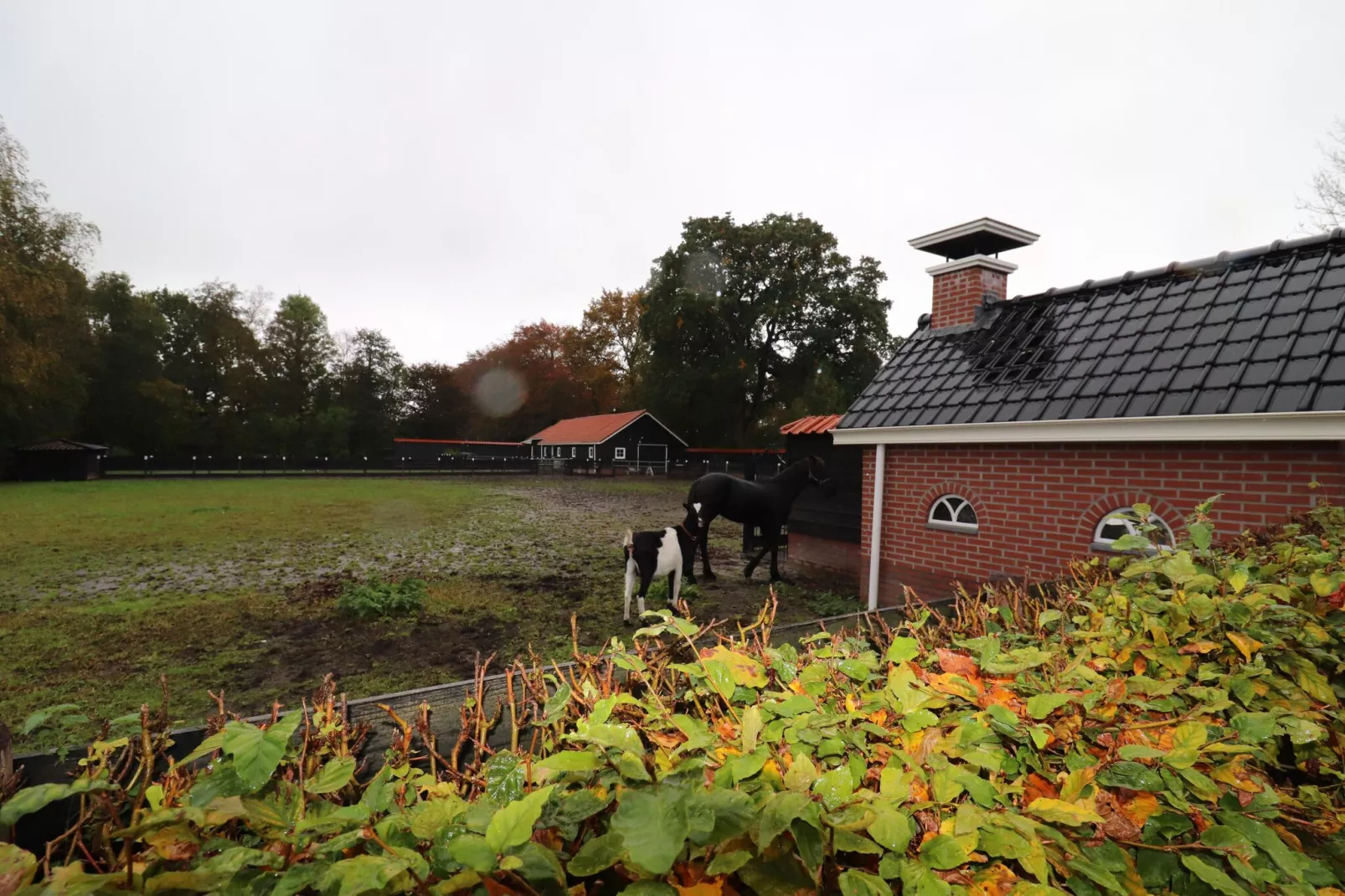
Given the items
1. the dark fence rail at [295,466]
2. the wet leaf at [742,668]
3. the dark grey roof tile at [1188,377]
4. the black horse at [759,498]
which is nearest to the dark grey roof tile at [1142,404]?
the dark grey roof tile at [1188,377]

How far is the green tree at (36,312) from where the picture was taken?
26.1m

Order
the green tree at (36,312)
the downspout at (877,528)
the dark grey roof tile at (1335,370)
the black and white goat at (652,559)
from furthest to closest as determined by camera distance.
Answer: the green tree at (36,312)
the downspout at (877,528)
the black and white goat at (652,559)
the dark grey roof tile at (1335,370)

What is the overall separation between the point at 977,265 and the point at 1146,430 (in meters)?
3.90

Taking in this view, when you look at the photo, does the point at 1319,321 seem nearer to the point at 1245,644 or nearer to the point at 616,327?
the point at 1245,644

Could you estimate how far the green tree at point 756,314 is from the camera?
3822 cm

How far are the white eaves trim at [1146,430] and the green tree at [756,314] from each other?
102ft

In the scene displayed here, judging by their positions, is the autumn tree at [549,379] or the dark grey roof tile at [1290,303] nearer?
the dark grey roof tile at [1290,303]

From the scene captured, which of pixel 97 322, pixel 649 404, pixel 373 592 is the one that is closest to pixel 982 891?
pixel 373 592

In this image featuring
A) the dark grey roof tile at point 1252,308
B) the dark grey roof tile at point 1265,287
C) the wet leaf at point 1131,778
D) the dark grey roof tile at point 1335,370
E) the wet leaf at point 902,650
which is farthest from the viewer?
the dark grey roof tile at point 1265,287

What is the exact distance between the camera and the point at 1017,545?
6449 mm

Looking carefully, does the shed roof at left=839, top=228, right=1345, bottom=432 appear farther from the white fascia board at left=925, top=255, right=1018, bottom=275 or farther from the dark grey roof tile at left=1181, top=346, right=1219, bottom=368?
the white fascia board at left=925, top=255, right=1018, bottom=275

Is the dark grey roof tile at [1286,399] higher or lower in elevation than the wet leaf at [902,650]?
higher

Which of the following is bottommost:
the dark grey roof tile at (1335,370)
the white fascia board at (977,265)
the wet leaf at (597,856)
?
the wet leaf at (597,856)

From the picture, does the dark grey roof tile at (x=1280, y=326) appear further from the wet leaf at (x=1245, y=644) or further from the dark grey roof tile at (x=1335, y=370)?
the wet leaf at (x=1245, y=644)
